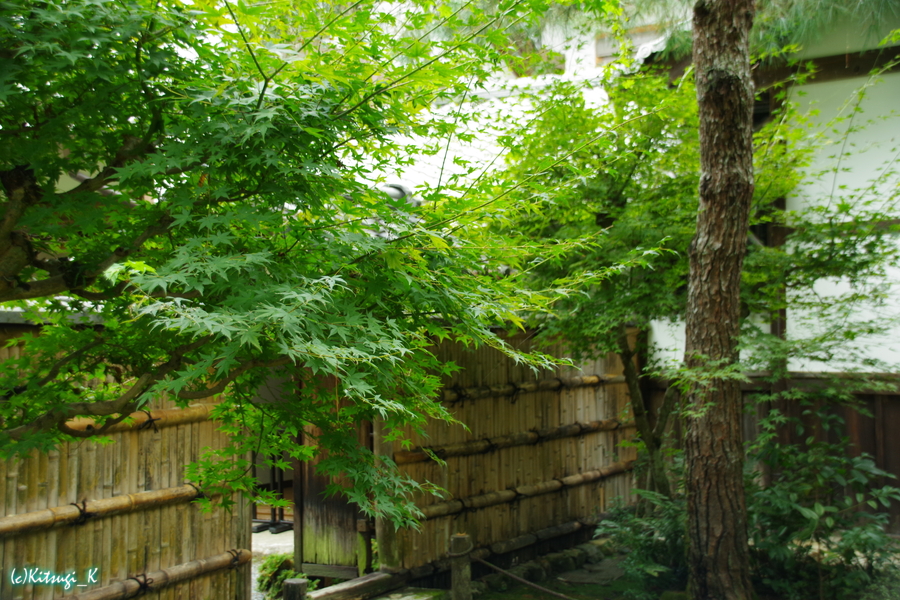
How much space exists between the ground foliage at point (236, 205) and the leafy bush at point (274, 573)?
3.94 m

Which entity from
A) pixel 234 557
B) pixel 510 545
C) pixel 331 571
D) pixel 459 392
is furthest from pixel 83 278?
pixel 510 545

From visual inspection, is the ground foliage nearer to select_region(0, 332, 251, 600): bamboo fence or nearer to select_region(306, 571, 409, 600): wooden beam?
select_region(0, 332, 251, 600): bamboo fence

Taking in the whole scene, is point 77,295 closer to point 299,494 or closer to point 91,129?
point 91,129

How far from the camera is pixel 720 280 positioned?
5.29 m

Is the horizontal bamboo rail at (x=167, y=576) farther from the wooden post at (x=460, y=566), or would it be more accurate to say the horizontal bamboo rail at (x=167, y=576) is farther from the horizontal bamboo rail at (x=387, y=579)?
the wooden post at (x=460, y=566)

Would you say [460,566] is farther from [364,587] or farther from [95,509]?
[95,509]

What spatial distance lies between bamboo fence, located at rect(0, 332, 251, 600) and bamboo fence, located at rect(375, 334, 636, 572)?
1.45 metres

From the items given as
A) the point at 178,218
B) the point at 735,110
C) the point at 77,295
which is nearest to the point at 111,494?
the point at 77,295

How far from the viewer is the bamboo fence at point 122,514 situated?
373 cm

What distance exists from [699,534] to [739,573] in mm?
383

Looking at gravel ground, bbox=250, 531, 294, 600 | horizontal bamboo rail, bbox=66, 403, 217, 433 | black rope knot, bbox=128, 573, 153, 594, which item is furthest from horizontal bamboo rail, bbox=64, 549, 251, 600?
gravel ground, bbox=250, 531, 294, 600

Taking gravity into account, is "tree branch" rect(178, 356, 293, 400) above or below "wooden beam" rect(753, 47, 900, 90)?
below

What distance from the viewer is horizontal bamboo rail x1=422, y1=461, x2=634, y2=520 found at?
6.12m

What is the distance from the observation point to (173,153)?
232 cm
